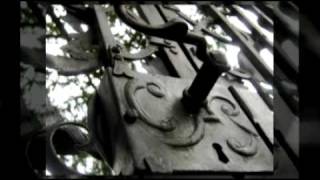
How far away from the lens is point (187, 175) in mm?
1339

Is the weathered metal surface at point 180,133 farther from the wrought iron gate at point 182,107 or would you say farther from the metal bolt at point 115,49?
the metal bolt at point 115,49

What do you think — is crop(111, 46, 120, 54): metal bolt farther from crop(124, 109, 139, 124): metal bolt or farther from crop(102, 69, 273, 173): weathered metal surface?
crop(124, 109, 139, 124): metal bolt

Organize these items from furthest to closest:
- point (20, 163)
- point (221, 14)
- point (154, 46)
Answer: point (221, 14)
point (154, 46)
point (20, 163)

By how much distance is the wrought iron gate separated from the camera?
138 centimetres

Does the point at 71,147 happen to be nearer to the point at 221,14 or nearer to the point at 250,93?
the point at 250,93

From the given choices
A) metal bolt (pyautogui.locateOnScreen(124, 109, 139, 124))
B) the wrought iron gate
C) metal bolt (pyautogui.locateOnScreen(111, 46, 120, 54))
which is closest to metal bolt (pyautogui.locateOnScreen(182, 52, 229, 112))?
the wrought iron gate

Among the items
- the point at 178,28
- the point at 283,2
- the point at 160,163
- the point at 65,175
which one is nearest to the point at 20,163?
the point at 65,175

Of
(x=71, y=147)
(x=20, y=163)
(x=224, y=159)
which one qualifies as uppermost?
(x=20, y=163)

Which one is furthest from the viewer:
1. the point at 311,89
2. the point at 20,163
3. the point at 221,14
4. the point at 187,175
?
the point at 221,14

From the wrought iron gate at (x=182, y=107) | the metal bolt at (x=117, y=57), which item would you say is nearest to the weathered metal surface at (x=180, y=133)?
the wrought iron gate at (x=182, y=107)

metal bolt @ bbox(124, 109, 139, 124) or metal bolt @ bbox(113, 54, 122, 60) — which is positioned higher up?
metal bolt @ bbox(113, 54, 122, 60)

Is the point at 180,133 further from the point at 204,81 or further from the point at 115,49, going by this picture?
the point at 115,49

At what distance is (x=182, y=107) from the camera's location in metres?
1.56

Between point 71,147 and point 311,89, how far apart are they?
1.83 feet
